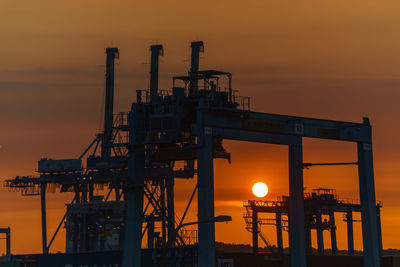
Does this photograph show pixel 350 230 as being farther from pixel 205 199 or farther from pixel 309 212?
pixel 205 199

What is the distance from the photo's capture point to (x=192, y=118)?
220ft

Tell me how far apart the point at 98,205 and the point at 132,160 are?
6142cm

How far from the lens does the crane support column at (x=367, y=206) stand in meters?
77.9

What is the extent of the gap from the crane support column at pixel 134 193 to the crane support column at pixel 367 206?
19312 millimetres

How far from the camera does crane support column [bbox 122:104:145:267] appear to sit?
67.5 meters

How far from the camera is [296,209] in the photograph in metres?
75.1

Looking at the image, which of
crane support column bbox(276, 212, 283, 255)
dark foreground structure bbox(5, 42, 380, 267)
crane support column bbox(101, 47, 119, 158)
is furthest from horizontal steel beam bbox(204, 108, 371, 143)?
crane support column bbox(101, 47, 119, 158)

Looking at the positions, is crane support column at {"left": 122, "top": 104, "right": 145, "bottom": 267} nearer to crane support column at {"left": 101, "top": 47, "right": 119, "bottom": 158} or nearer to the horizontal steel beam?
the horizontal steel beam

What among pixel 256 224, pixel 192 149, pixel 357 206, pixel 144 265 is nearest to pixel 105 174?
pixel 256 224

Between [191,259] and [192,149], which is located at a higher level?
[192,149]

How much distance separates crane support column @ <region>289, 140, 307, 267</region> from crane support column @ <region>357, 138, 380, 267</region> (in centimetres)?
567

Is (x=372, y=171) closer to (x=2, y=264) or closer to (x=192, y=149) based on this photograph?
(x=192, y=149)

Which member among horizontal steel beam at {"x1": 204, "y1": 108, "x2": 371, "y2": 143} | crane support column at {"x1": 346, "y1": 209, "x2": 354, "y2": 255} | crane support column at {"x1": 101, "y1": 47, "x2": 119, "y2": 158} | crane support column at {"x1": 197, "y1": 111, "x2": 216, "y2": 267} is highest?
crane support column at {"x1": 101, "y1": 47, "x2": 119, "y2": 158}

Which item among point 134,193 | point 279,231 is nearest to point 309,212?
point 279,231
